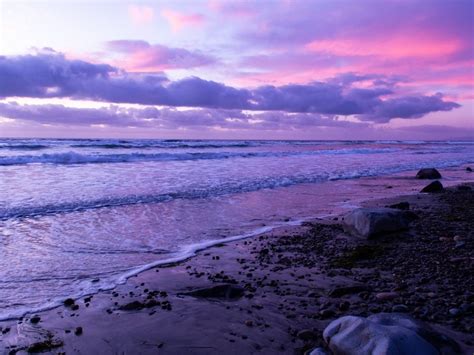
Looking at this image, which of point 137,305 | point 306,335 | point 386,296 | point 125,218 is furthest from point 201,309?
point 125,218

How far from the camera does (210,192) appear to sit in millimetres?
14133

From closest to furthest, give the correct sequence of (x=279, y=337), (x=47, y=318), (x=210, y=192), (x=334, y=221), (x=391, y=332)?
1. (x=391, y=332)
2. (x=279, y=337)
3. (x=47, y=318)
4. (x=334, y=221)
5. (x=210, y=192)

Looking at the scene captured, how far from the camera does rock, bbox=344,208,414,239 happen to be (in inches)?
320

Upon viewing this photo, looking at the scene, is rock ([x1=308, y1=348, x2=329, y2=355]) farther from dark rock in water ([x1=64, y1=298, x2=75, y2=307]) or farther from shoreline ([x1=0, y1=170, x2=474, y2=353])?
dark rock in water ([x1=64, y1=298, x2=75, y2=307])

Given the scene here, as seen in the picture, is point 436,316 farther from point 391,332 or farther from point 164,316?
point 164,316

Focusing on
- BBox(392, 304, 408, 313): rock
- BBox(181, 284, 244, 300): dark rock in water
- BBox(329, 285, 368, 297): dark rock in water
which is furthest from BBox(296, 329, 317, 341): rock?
BBox(181, 284, 244, 300): dark rock in water

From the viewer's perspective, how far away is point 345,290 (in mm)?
5289

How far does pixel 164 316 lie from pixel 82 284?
1.64 meters

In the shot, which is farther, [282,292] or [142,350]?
[282,292]

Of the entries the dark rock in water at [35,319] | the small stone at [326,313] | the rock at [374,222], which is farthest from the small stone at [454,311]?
the dark rock in water at [35,319]

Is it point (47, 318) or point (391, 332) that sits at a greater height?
point (391, 332)

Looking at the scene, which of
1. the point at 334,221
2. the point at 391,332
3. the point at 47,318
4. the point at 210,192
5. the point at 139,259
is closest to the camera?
the point at 391,332

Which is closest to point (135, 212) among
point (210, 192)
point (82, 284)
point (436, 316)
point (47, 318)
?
point (210, 192)

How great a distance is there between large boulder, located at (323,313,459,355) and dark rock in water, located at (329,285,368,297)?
1.27 m
